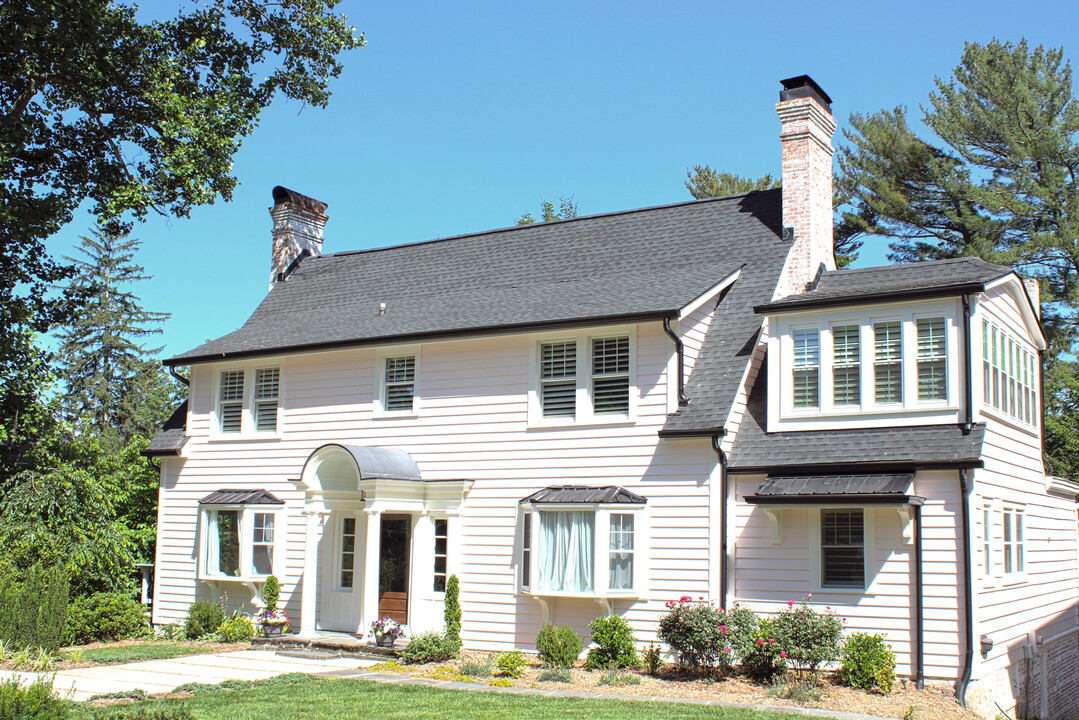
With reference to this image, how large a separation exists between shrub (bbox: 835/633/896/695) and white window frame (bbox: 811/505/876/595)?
2.44 ft

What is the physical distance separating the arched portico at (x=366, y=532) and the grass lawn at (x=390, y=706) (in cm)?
370

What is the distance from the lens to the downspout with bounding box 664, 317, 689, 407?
1463 centimetres

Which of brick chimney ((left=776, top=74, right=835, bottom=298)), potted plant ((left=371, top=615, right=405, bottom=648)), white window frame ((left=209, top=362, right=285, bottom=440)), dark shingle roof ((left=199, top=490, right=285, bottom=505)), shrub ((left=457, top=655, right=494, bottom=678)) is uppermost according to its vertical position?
brick chimney ((left=776, top=74, right=835, bottom=298))

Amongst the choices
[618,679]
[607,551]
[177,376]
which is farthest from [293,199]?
[618,679]

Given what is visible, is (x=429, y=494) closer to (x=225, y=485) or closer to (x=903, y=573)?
(x=225, y=485)

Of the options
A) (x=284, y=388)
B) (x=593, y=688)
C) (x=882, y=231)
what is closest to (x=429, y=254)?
(x=284, y=388)

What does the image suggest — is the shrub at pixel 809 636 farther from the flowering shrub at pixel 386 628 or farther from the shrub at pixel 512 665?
the flowering shrub at pixel 386 628

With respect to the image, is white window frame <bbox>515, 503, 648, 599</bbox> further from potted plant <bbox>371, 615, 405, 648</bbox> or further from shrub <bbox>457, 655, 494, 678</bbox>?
potted plant <bbox>371, 615, 405, 648</bbox>

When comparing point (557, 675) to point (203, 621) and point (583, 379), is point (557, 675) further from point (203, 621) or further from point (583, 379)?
point (203, 621)

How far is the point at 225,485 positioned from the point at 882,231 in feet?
75.9

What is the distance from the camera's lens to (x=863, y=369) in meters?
14.1

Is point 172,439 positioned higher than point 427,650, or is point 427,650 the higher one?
point 172,439

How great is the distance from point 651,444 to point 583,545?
182 centimetres

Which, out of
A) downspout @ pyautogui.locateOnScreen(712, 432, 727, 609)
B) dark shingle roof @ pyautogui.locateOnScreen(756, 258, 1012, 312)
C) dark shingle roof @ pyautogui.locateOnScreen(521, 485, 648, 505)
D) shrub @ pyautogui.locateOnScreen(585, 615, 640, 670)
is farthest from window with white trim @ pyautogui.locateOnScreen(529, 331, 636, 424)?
shrub @ pyautogui.locateOnScreen(585, 615, 640, 670)
